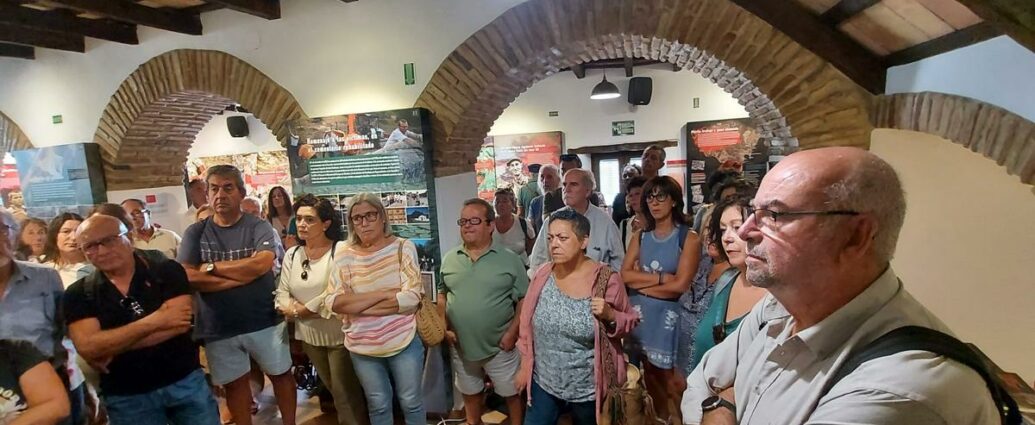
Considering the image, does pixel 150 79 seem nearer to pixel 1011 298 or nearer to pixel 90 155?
pixel 90 155

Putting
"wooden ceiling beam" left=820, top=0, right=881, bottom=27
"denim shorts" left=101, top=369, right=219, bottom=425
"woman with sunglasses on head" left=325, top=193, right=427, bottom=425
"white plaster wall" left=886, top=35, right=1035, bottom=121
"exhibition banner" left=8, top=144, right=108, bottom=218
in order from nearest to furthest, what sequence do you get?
"white plaster wall" left=886, top=35, right=1035, bottom=121
"denim shorts" left=101, top=369, right=219, bottom=425
"wooden ceiling beam" left=820, top=0, right=881, bottom=27
"woman with sunglasses on head" left=325, top=193, right=427, bottom=425
"exhibition banner" left=8, top=144, right=108, bottom=218

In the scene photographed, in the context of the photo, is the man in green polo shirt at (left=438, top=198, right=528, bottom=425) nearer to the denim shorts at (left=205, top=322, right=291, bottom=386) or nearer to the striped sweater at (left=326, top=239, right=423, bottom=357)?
the striped sweater at (left=326, top=239, right=423, bottom=357)

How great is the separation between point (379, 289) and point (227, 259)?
2.68ft

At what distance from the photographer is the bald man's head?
173 centimetres

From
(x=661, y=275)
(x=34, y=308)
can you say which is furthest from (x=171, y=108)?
(x=661, y=275)

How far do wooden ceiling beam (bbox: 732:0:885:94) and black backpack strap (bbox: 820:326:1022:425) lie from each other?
2.10 metres

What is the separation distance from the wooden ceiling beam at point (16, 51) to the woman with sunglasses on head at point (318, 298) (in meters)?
3.91

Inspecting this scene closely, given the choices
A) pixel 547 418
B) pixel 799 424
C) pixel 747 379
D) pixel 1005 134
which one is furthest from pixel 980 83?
pixel 547 418

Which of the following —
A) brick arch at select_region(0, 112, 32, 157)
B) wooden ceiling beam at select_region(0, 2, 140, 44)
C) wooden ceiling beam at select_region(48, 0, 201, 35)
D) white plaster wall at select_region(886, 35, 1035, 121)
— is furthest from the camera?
brick arch at select_region(0, 112, 32, 157)

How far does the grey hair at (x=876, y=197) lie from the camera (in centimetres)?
79

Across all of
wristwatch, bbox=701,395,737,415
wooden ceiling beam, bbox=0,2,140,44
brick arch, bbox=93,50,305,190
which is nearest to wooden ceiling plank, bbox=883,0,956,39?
wristwatch, bbox=701,395,737,415

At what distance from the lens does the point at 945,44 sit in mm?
1858

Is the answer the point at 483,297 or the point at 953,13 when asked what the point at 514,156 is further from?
the point at 953,13

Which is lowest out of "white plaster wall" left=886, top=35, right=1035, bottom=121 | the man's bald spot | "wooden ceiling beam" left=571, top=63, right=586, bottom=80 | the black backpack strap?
the black backpack strap
